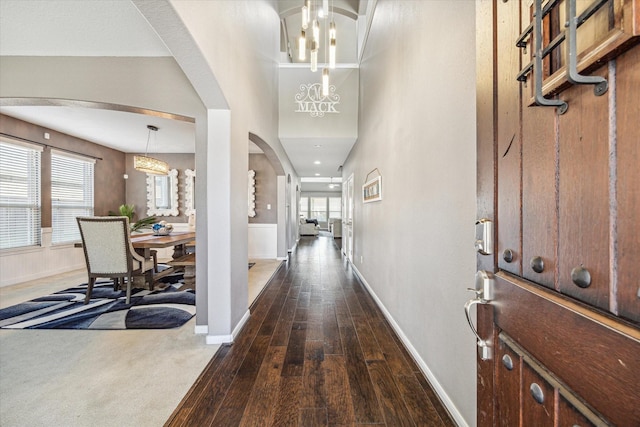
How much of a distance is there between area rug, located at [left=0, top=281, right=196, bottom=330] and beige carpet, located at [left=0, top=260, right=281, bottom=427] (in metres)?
0.16

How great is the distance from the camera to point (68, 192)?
16.6 feet

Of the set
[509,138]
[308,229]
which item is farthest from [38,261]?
[308,229]

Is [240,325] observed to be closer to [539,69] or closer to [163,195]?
[539,69]

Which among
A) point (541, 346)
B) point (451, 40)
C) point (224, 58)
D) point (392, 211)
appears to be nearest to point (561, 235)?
point (541, 346)

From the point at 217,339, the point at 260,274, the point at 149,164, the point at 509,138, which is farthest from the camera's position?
the point at 260,274

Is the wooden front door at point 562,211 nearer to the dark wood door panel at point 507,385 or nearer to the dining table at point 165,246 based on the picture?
the dark wood door panel at point 507,385

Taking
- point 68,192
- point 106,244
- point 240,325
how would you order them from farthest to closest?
1. point 68,192
2. point 106,244
3. point 240,325

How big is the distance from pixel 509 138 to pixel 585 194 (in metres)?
0.26

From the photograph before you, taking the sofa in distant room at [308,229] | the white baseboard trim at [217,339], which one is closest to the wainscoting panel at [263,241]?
the white baseboard trim at [217,339]

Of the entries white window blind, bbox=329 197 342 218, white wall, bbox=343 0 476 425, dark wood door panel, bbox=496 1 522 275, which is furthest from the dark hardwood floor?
white window blind, bbox=329 197 342 218

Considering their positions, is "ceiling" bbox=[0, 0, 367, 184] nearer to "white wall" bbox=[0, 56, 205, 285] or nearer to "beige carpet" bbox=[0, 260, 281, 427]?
"white wall" bbox=[0, 56, 205, 285]

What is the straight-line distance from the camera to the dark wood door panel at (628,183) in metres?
0.41

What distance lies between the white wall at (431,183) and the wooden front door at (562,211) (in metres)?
0.60

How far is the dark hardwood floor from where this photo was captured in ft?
4.97
